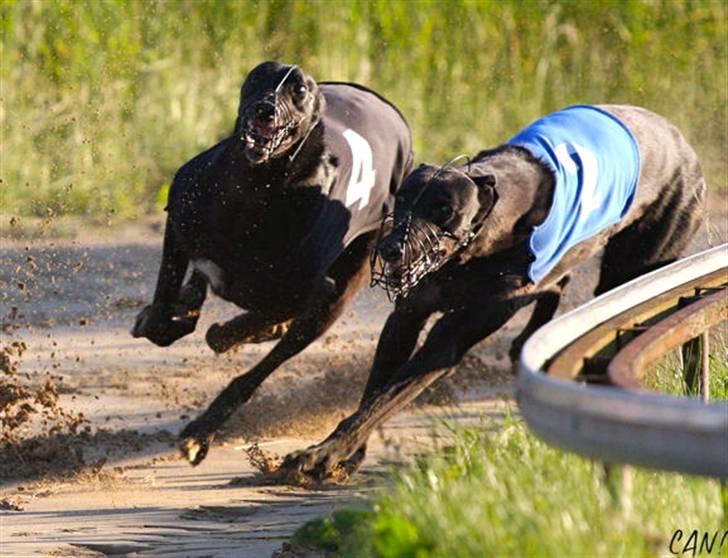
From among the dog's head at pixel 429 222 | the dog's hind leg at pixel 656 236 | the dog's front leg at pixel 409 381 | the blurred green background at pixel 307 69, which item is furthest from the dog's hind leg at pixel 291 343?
the blurred green background at pixel 307 69

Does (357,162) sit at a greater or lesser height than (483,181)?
lesser

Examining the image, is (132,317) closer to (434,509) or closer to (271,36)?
(271,36)

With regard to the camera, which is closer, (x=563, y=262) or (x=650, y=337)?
(x=650, y=337)

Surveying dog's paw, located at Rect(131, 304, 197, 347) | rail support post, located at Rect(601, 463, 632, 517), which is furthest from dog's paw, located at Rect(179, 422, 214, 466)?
rail support post, located at Rect(601, 463, 632, 517)

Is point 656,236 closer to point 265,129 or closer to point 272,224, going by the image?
point 272,224

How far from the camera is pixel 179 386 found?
5.83m

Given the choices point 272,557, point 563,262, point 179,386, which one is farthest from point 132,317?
point 272,557

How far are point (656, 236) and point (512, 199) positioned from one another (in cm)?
82

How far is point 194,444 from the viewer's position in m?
4.80

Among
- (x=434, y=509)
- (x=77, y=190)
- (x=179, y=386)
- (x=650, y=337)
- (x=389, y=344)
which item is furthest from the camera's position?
(x=77, y=190)

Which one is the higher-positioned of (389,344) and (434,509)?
(434,509)

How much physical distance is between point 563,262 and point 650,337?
4.95ft

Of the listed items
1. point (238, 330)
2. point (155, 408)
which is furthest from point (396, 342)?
point (155, 408)

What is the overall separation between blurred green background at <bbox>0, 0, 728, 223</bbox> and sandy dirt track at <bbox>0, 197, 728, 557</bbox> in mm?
564
